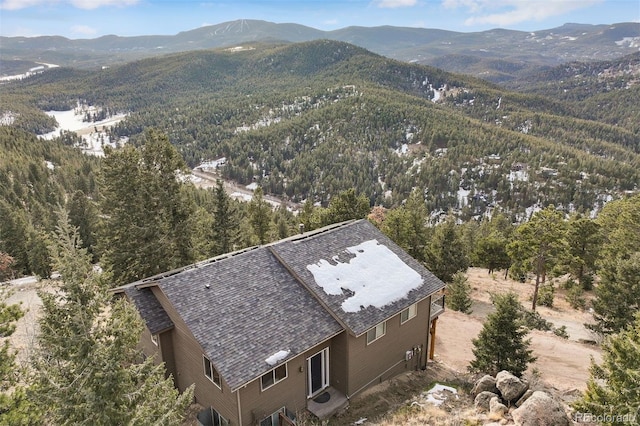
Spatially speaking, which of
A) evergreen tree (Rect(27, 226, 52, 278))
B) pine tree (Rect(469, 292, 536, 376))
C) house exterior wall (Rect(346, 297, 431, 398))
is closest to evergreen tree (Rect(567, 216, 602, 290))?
pine tree (Rect(469, 292, 536, 376))

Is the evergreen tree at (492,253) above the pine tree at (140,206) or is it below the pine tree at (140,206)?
below

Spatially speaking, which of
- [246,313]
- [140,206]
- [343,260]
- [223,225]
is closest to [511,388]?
[343,260]

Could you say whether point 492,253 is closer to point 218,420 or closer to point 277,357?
point 277,357

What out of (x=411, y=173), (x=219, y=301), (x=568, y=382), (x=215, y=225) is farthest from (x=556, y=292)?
(x=411, y=173)

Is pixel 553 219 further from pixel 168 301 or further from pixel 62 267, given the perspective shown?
pixel 62 267

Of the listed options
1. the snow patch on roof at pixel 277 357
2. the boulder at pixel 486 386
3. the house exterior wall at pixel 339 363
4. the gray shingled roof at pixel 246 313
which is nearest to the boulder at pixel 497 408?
the boulder at pixel 486 386

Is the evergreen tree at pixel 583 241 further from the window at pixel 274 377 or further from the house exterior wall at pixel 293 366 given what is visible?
the window at pixel 274 377
